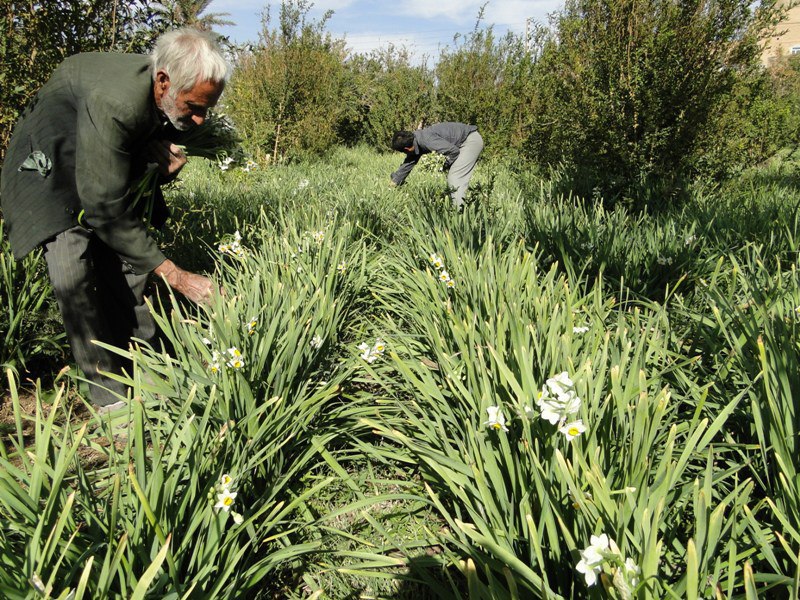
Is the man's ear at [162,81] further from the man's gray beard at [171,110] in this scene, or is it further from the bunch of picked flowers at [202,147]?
the bunch of picked flowers at [202,147]

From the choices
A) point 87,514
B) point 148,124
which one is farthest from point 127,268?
point 87,514

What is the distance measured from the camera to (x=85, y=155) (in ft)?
6.23

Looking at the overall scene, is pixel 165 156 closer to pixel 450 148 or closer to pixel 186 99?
pixel 186 99

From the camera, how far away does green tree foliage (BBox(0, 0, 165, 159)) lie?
2.67 meters

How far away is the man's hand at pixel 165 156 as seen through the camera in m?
2.28

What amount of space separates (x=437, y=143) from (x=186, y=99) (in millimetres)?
4216

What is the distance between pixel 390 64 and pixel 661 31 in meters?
11.1

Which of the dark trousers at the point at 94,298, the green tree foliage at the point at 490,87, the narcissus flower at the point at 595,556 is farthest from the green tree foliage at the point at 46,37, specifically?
the green tree foliage at the point at 490,87

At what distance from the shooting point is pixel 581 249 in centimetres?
311

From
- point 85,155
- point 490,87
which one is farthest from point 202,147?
point 490,87

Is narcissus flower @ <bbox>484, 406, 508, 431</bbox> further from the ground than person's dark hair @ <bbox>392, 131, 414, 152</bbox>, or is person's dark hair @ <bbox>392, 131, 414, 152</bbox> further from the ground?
person's dark hair @ <bbox>392, 131, 414, 152</bbox>

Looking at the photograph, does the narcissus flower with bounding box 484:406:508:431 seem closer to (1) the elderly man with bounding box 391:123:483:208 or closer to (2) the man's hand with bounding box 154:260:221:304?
(2) the man's hand with bounding box 154:260:221:304

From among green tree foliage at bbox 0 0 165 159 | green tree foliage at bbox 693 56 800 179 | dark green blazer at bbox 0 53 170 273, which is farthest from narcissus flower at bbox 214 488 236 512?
green tree foliage at bbox 693 56 800 179

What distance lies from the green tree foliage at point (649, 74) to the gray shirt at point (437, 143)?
131 centimetres
